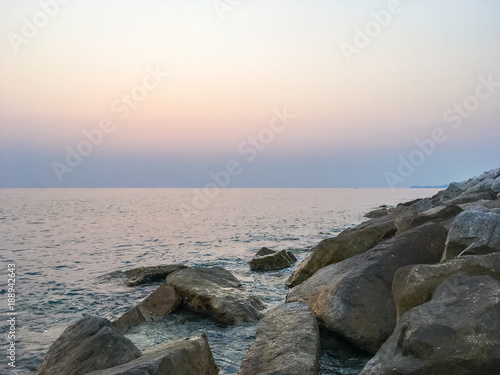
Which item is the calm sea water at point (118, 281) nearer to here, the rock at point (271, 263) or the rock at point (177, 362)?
the rock at point (271, 263)

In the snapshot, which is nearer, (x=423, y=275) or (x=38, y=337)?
(x=423, y=275)

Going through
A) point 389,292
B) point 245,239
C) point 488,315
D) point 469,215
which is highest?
point 469,215

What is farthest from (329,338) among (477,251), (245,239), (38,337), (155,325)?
(245,239)

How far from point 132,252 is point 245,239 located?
27.9 feet

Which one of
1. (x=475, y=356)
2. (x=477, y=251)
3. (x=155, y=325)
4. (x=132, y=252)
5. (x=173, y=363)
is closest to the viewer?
(x=475, y=356)

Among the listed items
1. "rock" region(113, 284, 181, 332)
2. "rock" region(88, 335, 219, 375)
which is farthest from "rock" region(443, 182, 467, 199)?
"rock" region(88, 335, 219, 375)

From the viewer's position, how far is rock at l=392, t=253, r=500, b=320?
5254 mm

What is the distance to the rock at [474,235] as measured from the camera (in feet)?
20.6

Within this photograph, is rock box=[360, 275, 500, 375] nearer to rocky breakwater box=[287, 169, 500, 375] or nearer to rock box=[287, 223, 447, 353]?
rocky breakwater box=[287, 169, 500, 375]

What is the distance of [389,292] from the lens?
272 inches

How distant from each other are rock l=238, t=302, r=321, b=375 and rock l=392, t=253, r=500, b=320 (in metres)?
1.47

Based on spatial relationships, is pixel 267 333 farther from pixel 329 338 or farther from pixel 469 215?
pixel 469 215

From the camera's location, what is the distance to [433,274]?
5.36 m

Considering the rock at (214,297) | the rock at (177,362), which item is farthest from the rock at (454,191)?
the rock at (177,362)
